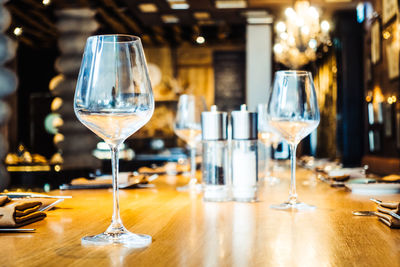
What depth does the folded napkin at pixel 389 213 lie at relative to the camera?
80 centimetres

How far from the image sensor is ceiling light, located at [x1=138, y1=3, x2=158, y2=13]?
283 inches

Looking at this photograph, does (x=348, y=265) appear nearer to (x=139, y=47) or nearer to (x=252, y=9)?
(x=139, y=47)

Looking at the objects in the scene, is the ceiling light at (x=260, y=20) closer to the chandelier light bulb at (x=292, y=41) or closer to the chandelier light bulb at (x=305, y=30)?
the chandelier light bulb at (x=292, y=41)

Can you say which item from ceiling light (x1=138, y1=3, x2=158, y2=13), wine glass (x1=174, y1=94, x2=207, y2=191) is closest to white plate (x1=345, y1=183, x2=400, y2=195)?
wine glass (x1=174, y1=94, x2=207, y2=191)

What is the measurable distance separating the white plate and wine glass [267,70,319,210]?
12.3 inches

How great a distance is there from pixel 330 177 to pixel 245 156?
546 mm

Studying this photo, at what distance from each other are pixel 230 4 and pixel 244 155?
19.8 feet

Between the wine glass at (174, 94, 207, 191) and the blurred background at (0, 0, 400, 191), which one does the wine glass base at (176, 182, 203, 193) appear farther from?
the blurred background at (0, 0, 400, 191)

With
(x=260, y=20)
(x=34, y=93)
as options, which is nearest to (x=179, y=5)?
(x=260, y=20)

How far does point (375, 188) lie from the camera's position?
1.35 metres

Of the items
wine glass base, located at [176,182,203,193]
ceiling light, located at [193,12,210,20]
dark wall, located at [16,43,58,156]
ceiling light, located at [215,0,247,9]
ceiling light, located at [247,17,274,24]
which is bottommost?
wine glass base, located at [176,182,203,193]

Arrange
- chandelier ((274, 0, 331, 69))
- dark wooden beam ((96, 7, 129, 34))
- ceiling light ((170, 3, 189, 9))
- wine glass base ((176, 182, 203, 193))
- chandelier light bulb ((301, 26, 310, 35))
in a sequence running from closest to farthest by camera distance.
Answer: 1. wine glass base ((176, 182, 203, 193))
2. chandelier ((274, 0, 331, 69))
3. chandelier light bulb ((301, 26, 310, 35))
4. ceiling light ((170, 3, 189, 9))
5. dark wooden beam ((96, 7, 129, 34))

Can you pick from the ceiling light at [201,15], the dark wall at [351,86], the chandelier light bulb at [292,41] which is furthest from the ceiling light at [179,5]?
the dark wall at [351,86]

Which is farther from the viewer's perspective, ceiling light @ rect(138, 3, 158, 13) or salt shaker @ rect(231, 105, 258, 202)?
ceiling light @ rect(138, 3, 158, 13)
